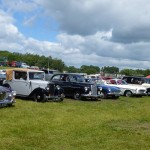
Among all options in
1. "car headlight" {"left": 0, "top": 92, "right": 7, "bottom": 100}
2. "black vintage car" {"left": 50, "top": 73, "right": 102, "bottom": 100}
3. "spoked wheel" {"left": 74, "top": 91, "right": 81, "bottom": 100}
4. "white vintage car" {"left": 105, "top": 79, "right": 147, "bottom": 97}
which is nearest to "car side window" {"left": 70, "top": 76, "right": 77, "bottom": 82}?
"black vintage car" {"left": 50, "top": 73, "right": 102, "bottom": 100}

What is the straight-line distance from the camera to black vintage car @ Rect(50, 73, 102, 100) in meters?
23.0

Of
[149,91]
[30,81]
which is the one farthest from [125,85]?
[30,81]

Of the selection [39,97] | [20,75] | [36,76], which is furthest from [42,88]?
[20,75]

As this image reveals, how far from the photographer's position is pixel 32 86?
20125mm

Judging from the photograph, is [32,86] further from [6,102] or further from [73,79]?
[6,102]

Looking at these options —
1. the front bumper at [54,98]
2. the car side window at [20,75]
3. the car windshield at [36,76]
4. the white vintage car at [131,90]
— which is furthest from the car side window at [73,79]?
the white vintage car at [131,90]

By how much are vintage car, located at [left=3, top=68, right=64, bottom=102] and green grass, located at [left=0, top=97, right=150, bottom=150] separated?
486 cm

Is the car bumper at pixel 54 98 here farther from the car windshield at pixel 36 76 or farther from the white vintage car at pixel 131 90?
the white vintage car at pixel 131 90

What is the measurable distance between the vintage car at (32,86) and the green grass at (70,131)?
15.9 ft

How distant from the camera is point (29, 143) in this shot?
28.8 feet

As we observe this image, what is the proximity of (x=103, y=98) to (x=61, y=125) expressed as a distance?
15026mm

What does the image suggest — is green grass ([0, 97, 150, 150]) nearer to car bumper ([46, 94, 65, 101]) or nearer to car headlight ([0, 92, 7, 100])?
car headlight ([0, 92, 7, 100])

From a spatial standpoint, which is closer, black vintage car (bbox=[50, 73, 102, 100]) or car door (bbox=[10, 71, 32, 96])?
car door (bbox=[10, 71, 32, 96])

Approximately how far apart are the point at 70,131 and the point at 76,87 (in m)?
12.7
